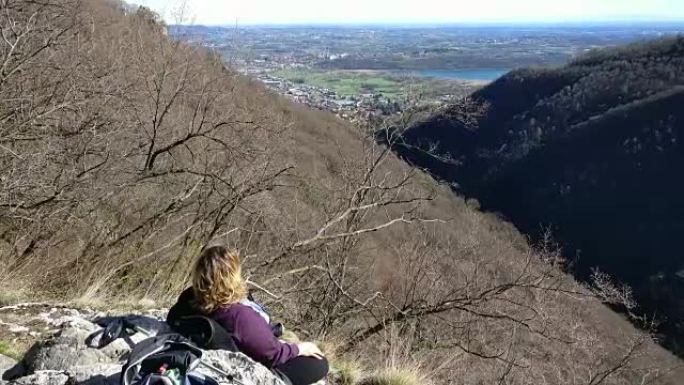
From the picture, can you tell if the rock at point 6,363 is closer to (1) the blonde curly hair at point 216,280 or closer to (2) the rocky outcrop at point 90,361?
(2) the rocky outcrop at point 90,361

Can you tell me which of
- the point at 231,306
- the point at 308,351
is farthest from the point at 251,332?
the point at 308,351

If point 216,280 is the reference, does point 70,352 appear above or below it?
below

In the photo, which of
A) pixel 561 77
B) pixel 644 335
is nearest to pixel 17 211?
pixel 644 335

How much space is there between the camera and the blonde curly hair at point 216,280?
10.5ft

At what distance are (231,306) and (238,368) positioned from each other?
13.0 inches

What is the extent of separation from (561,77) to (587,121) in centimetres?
1422

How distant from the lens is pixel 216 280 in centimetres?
320

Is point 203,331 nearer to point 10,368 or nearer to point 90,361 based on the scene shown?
point 90,361

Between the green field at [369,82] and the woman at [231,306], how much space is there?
681 centimetres

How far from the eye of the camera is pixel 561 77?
91250 millimetres

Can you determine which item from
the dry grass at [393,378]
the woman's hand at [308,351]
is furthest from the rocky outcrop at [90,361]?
the dry grass at [393,378]

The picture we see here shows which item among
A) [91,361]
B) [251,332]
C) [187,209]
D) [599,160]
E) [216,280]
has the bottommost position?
[599,160]

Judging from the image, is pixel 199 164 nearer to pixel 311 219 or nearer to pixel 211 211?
pixel 211 211

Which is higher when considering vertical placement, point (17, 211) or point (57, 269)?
point (17, 211)
